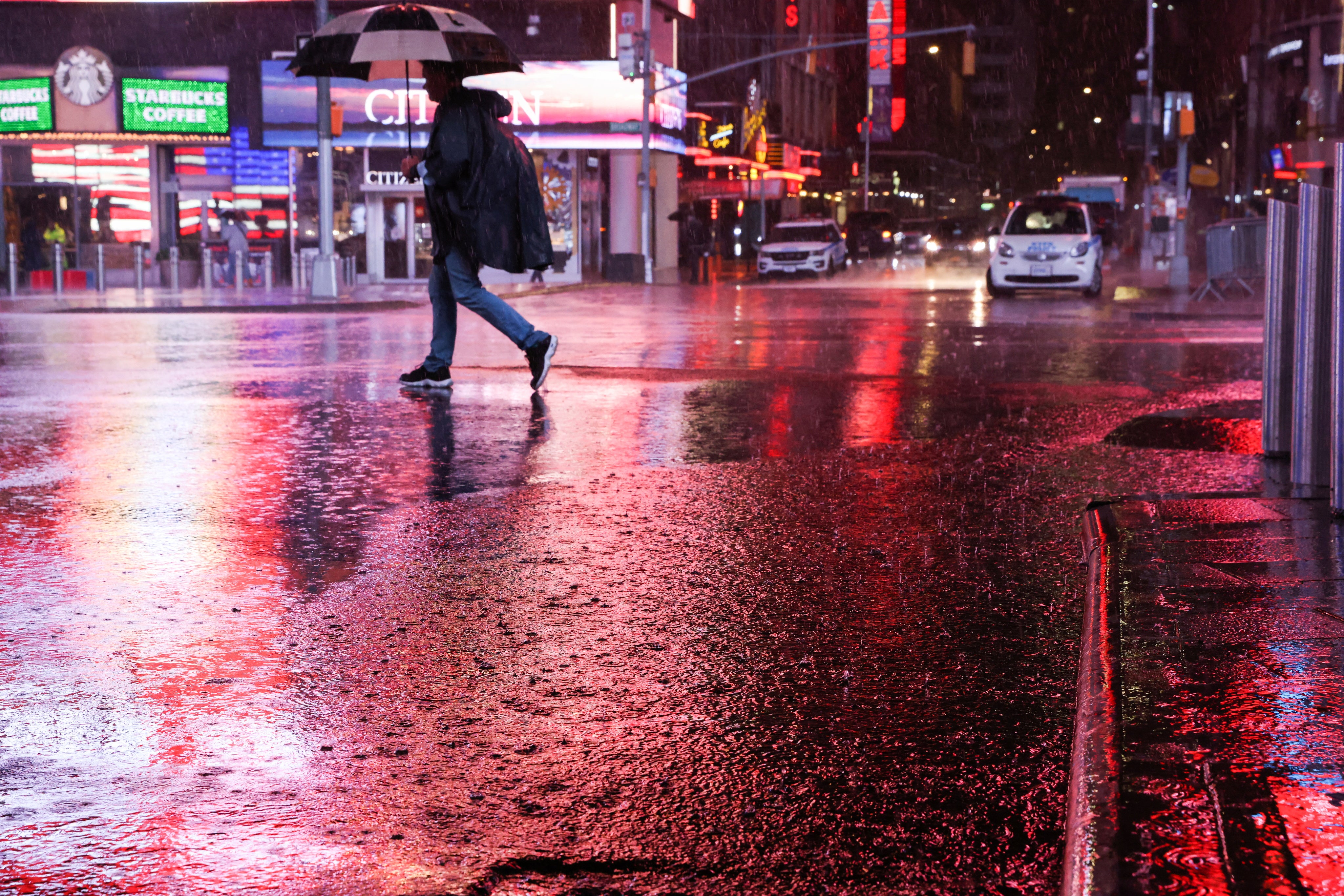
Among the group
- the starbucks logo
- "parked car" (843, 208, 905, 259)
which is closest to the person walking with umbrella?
the starbucks logo

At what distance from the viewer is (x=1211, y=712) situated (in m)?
3.32

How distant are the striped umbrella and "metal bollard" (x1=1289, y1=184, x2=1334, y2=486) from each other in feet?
22.5

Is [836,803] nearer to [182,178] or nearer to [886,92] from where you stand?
[182,178]

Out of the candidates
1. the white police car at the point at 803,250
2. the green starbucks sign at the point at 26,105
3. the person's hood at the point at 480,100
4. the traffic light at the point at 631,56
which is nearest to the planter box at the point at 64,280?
the green starbucks sign at the point at 26,105

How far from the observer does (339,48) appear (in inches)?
511

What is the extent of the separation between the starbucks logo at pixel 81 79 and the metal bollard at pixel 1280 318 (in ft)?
119

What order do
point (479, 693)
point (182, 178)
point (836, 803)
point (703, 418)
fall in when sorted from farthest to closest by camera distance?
point (182, 178), point (703, 418), point (479, 693), point (836, 803)

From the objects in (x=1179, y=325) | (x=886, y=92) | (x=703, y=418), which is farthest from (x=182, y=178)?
(x=886, y=92)

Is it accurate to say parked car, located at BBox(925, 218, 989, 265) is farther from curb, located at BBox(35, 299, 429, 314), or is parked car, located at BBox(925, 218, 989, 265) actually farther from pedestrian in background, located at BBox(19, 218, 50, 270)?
curb, located at BBox(35, 299, 429, 314)

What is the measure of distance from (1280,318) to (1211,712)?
180 inches

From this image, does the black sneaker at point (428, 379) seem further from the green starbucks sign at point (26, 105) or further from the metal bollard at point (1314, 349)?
the green starbucks sign at point (26, 105)

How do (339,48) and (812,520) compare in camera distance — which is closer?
(812,520)

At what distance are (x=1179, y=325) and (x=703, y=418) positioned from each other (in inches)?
496

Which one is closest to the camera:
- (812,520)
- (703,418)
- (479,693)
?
(479,693)
